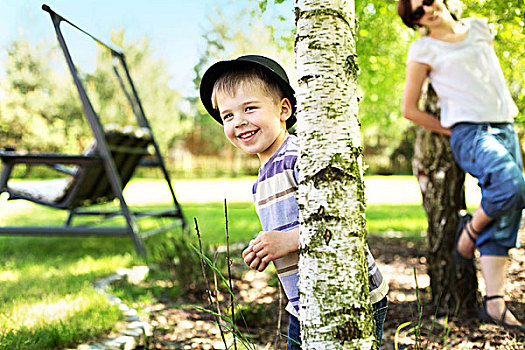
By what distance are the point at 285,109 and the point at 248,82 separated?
17cm

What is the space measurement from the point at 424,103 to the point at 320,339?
207cm

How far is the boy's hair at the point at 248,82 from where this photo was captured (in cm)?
153

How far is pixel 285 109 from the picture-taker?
1619 millimetres

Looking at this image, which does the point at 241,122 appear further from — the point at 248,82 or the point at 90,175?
the point at 90,175

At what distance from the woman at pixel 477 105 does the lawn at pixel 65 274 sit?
202cm

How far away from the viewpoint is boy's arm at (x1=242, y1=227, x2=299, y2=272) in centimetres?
124

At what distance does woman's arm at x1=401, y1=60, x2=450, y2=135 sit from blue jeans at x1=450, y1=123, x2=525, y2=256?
0.49 ft

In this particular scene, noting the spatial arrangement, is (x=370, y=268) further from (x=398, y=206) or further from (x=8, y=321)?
(x=398, y=206)

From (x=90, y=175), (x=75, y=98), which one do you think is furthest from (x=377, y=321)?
(x=75, y=98)

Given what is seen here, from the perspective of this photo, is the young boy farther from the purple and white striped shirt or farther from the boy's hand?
the boy's hand

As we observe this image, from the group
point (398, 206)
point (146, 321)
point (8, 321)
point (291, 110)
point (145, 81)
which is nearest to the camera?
point (291, 110)

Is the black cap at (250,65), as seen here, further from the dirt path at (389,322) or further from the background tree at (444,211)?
the background tree at (444,211)

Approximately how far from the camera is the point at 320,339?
Result: 42.7 inches

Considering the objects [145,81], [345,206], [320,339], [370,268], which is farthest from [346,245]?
[145,81]
